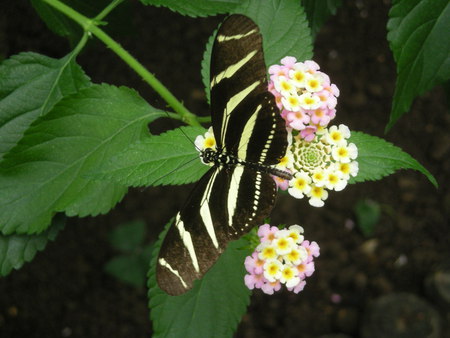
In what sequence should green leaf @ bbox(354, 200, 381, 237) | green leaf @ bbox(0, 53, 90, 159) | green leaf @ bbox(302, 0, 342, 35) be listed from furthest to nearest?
green leaf @ bbox(354, 200, 381, 237) < green leaf @ bbox(302, 0, 342, 35) < green leaf @ bbox(0, 53, 90, 159)

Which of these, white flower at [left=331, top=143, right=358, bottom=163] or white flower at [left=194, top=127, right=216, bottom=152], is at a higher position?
white flower at [left=194, top=127, right=216, bottom=152]

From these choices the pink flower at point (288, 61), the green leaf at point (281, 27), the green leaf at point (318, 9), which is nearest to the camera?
the pink flower at point (288, 61)

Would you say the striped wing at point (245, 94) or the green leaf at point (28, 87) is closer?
the striped wing at point (245, 94)

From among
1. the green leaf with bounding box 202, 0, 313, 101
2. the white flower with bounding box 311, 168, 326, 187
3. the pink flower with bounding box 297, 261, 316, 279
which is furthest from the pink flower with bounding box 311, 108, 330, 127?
the pink flower with bounding box 297, 261, 316, 279

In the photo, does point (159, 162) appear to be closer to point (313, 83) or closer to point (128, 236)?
point (313, 83)

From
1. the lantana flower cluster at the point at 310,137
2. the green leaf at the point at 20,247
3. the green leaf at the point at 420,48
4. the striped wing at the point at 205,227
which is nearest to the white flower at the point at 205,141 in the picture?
the lantana flower cluster at the point at 310,137

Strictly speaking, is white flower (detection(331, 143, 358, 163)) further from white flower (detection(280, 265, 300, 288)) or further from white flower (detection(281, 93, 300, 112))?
white flower (detection(280, 265, 300, 288))

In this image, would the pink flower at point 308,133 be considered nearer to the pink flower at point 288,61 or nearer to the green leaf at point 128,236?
the pink flower at point 288,61

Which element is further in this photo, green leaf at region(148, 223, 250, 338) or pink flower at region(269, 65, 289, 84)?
green leaf at region(148, 223, 250, 338)
